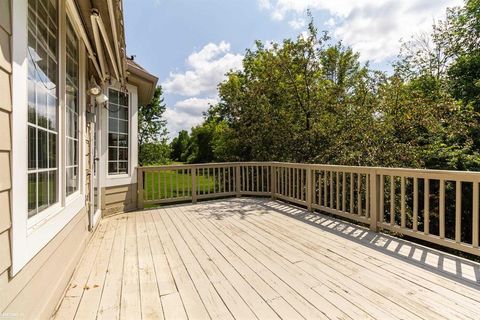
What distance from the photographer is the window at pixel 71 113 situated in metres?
2.48

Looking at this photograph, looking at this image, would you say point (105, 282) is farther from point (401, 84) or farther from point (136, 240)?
point (401, 84)

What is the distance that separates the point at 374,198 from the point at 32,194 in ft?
12.2

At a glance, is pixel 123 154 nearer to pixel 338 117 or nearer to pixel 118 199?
pixel 118 199

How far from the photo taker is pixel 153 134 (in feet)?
47.4

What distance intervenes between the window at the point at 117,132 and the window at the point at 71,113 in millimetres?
1973

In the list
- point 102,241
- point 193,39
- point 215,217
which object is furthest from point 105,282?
point 193,39

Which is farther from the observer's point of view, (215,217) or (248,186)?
(248,186)

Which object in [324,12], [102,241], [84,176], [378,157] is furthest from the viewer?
[324,12]

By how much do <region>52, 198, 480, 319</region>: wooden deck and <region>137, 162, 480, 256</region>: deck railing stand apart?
0.90 feet

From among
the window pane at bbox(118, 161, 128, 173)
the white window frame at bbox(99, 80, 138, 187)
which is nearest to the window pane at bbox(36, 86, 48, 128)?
the white window frame at bbox(99, 80, 138, 187)

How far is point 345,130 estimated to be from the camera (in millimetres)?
6750

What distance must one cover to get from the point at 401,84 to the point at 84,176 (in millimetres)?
7277

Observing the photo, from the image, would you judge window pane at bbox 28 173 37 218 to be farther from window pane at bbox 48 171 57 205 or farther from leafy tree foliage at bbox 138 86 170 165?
leafy tree foliage at bbox 138 86 170 165

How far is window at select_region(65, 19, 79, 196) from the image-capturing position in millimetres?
2484
